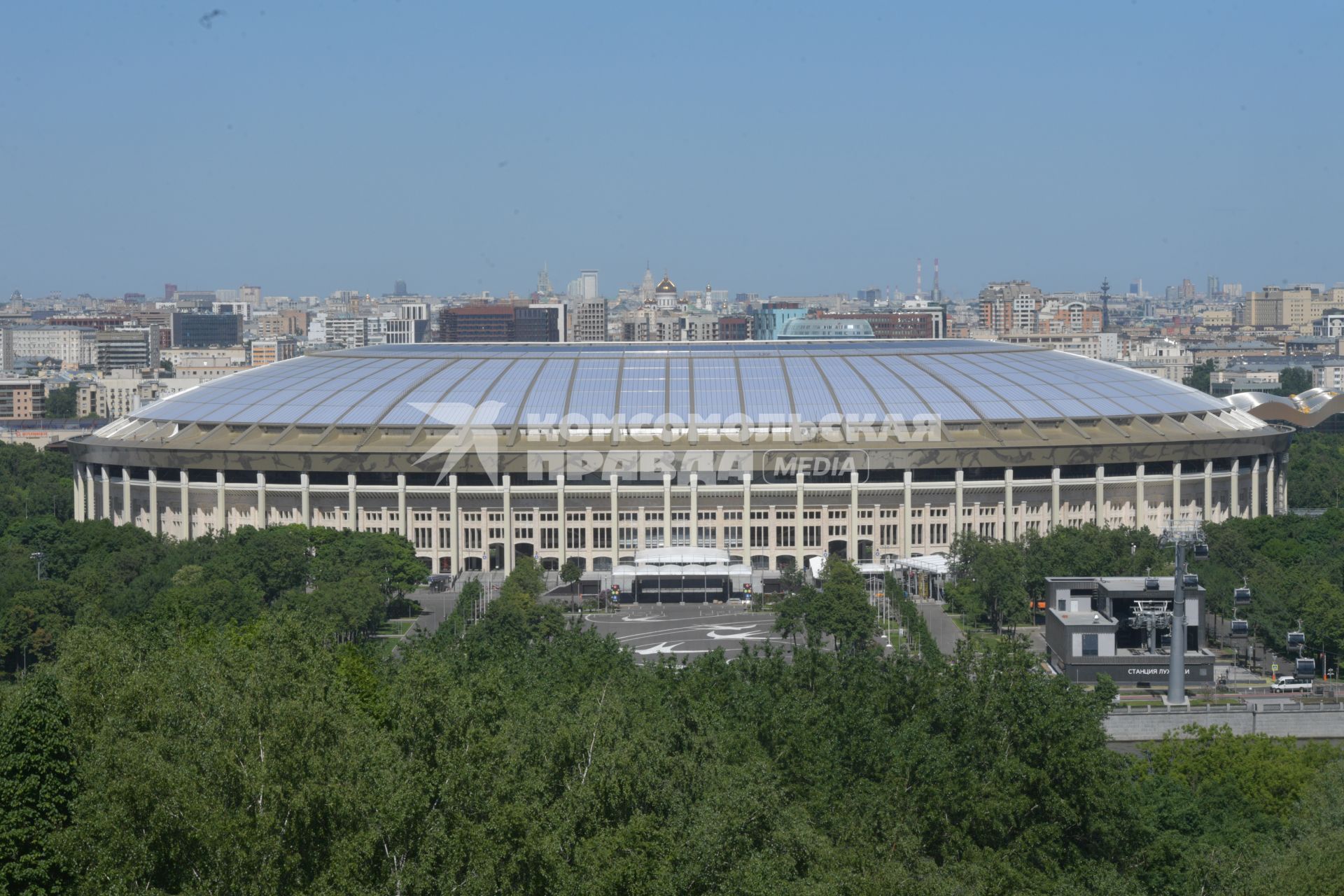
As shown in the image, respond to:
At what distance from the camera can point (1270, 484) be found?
93.1 m

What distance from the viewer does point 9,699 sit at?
3419 cm

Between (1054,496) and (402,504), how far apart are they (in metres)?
29.3

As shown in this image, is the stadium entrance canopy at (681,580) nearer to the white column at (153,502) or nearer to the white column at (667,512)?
the white column at (667,512)

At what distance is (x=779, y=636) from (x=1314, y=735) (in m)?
20.3

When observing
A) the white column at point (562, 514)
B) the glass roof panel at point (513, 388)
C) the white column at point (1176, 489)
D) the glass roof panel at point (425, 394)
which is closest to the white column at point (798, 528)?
the white column at point (562, 514)

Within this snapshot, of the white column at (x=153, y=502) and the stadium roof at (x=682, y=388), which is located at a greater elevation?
the stadium roof at (x=682, y=388)

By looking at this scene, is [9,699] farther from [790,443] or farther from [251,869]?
[790,443]

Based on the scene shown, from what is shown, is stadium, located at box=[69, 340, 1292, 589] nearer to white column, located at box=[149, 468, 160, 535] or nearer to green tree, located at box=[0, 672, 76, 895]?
white column, located at box=[149, 468, 160, 535]

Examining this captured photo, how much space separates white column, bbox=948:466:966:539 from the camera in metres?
82.7

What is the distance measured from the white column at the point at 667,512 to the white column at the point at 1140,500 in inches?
852

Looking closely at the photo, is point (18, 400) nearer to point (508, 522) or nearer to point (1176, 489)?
point (508, 522)

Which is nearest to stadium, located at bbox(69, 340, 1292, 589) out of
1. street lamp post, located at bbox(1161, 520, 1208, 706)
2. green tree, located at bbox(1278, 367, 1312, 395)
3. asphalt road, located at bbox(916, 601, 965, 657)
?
asphalt road, located at bbox(916, 601, 965, 657)

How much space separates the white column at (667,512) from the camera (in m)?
81.8

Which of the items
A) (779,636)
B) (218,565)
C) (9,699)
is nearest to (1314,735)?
(779,636)
